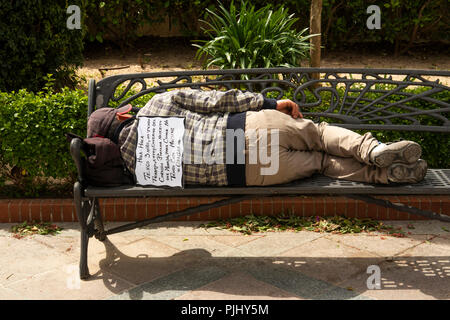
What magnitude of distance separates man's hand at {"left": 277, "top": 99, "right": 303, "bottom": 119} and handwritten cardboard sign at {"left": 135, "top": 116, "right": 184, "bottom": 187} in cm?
61

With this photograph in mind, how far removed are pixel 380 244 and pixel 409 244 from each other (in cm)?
19

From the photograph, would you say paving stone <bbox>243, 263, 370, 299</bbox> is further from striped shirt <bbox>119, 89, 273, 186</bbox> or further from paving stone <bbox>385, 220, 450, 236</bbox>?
paving stone <bbox>385, 220, 450, 236</bbox>

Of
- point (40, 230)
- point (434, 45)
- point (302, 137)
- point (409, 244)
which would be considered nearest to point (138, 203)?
point (40, 230)

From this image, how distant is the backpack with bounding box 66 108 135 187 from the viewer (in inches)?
135

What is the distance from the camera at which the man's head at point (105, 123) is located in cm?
360

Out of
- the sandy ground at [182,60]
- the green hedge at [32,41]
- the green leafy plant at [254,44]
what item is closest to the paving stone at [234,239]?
the green leafy plant at [254,44]

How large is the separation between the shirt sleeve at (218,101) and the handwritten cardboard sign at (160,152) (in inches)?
5.5

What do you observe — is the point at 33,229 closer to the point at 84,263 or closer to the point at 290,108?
the point at 84,263

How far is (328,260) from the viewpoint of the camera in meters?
3.77

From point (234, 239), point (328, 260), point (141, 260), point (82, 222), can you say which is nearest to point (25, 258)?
point (82, 222)

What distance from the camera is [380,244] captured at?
4016 mm

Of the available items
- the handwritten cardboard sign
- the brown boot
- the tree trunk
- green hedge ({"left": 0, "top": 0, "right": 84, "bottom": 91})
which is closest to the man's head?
the handwritten cardboard sign

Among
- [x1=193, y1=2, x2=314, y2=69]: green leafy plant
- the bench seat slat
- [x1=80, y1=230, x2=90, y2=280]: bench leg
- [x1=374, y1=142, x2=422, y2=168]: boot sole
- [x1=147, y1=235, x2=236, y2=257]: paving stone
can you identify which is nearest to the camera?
[x1=374, y1=142, x2=422, y2=168]: boot sole

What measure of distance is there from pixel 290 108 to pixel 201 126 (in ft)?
1.89
